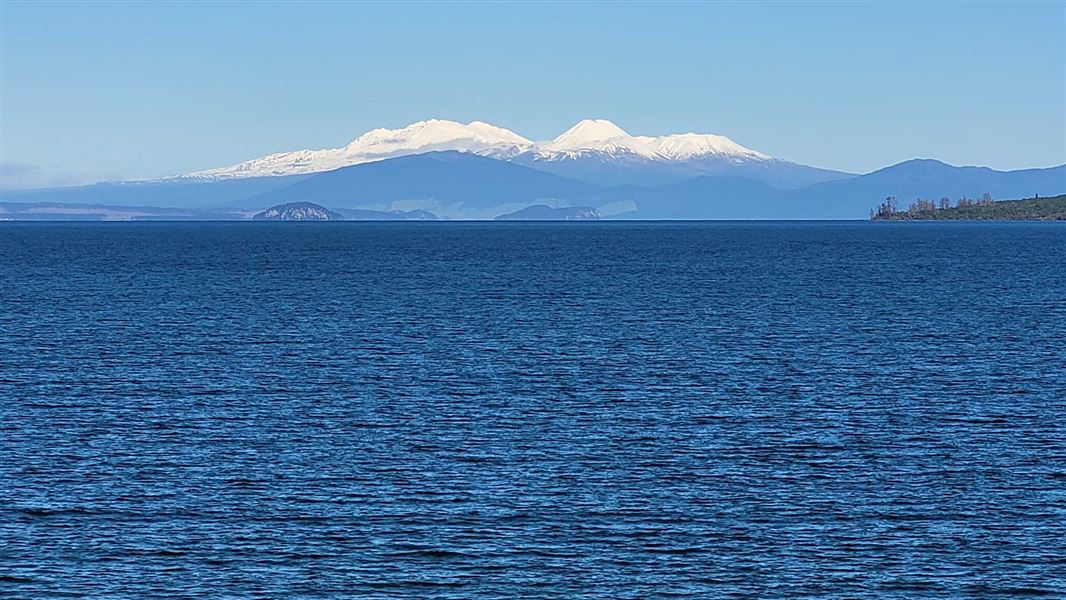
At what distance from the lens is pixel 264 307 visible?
92.5 m

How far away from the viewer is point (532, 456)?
40.8 meters

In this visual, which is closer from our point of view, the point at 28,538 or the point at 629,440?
the point at 28,538

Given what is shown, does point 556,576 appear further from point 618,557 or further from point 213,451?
point 213,451

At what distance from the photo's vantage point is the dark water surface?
3056 centimetres

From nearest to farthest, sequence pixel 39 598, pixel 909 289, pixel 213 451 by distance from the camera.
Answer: pixel 39 598 → pixel 213 451 → pixel 909 289

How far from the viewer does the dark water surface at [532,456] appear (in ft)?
100

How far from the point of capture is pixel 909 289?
111 m

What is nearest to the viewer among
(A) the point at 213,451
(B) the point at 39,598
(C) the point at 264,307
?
(B) the point at 39,598

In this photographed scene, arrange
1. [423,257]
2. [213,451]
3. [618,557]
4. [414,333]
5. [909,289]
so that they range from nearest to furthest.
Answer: [618,557]
[213,451]
[414,333]
[909,289]
[423,257]

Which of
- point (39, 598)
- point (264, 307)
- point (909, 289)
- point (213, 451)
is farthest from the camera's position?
point (909, 289)

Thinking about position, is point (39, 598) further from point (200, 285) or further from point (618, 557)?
point (200, 285)

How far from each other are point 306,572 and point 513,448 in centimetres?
1236

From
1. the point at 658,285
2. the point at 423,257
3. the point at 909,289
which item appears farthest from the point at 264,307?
the point at 423,257

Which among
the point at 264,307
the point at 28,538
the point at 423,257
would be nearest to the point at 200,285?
the point at 264,307
